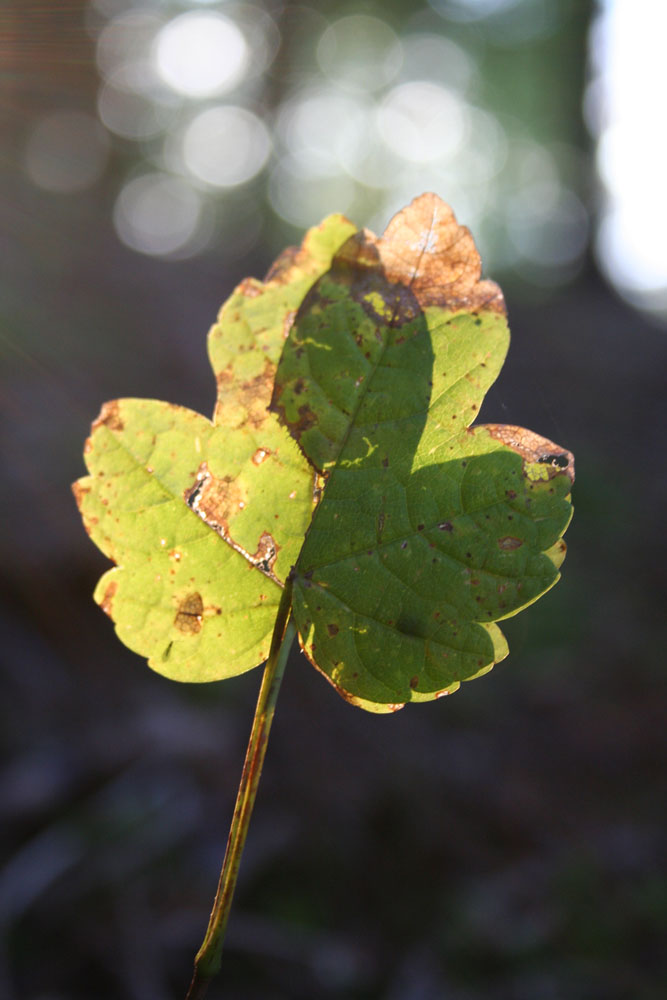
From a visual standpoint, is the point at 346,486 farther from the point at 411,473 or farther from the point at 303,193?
the point at 303,193

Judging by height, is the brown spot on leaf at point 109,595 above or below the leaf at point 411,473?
below

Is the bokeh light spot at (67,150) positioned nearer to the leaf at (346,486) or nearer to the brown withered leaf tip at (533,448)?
the leaf at (346,486)

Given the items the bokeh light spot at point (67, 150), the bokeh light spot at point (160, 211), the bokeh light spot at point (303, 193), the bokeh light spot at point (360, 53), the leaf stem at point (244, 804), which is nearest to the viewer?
the leaf stem at point (244, 804)

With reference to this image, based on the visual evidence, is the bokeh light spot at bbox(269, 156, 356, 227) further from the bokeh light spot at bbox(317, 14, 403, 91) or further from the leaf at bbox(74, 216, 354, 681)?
the leaf at bbox(74, 216, 354, 681)

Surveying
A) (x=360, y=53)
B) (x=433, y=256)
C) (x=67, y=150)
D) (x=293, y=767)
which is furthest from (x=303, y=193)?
(x=433, y=256)

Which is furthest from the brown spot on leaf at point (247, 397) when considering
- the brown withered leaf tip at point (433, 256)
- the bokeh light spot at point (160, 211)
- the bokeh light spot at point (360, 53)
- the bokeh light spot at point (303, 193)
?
the bokeh light spot at point (360, 53)

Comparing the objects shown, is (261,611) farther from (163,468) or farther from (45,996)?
(45,996)

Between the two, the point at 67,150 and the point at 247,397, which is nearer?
the point at 247,397
